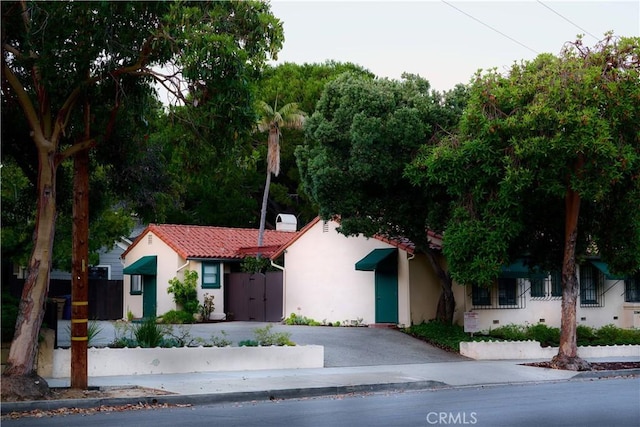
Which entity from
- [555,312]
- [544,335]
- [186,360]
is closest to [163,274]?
[555,312]

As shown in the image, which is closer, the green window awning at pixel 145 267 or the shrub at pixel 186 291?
the shrub at pixel 186 291

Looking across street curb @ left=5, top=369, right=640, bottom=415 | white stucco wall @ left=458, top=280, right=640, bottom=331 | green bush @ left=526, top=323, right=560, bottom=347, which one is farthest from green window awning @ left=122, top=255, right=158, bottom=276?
street curb @ left=5, top=369, right=640, bottom=415

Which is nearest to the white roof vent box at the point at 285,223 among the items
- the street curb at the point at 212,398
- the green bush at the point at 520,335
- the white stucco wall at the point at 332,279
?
the white stucco wall at the point at 332,279

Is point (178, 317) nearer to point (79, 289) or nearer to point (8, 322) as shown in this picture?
point (8, 322)

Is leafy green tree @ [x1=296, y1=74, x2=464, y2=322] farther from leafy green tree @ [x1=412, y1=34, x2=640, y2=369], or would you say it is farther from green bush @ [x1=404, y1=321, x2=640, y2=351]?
green bush @ [x1=404, y1=321, x2=640, y2=351]

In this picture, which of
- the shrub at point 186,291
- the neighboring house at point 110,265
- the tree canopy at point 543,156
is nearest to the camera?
the tree canopy at point 543,156

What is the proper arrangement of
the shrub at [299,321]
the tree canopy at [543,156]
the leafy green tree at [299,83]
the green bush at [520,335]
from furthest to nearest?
the leafy green tree at [299,83]
the shrub at [299,321]
the green bush at [520,335]
the tree canopy at [543,156]

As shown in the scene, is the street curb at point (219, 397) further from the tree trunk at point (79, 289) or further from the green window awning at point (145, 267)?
the green window awning at point (145, 267)

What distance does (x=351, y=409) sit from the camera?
47.0 ft

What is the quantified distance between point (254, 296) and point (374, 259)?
7.45 metres

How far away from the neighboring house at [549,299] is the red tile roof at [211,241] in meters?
9.11

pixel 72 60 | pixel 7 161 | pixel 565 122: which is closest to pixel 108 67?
pixel 72 60

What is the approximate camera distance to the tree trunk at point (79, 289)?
1547 centimetres

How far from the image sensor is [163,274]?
→ 37.3 metres
